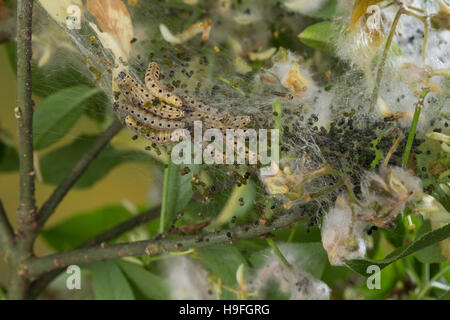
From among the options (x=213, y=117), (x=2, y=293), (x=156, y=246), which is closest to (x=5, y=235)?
(x=2, y=293)

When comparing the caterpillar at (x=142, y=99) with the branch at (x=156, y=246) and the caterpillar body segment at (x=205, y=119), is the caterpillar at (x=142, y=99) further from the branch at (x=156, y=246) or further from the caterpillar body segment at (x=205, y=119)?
the branch at (x=156, y=246)

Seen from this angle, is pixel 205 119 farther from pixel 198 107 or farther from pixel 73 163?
pixel 73 163

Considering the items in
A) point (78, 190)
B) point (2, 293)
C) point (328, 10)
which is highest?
point (328, 10)

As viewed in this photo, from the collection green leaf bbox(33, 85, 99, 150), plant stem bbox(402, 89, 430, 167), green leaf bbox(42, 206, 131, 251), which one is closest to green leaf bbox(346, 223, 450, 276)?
plant stem bbox(402, 89, 430, 167)

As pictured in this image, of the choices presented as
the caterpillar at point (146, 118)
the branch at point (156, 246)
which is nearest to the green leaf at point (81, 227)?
the branch at point (156, 246)

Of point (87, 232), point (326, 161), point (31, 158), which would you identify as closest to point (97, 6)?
point (31, 158)

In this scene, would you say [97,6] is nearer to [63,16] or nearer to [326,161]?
[63,16]

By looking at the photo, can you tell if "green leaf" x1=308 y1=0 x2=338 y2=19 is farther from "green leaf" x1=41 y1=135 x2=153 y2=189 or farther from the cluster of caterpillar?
"green leaf" x1=41 y1=135 x2=153 y2=189
